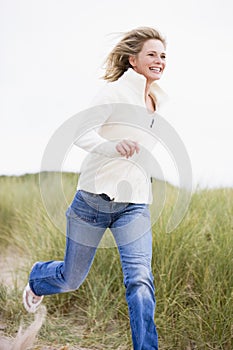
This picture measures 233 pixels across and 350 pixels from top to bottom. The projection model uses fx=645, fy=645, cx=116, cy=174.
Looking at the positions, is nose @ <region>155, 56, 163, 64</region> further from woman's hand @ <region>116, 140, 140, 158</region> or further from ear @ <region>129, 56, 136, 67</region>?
Answer: woman's hand @ <region>116, 140, 140, 158</region>

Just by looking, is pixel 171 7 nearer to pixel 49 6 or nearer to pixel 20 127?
pixel 49 6

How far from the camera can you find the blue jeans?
1.62 meters

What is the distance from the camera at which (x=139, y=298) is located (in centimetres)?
161

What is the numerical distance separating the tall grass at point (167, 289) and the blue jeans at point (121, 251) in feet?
0.54

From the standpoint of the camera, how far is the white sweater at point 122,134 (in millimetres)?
1693

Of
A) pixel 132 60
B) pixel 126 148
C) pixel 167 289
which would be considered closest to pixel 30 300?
pixel 167 289

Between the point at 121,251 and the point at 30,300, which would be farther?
the point at 30,300

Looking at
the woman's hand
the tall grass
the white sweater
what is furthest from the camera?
the tall grass

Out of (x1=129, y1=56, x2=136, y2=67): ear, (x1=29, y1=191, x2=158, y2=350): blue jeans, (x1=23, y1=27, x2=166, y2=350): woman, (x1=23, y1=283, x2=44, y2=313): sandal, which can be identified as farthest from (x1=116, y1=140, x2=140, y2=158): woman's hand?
(x1=23, y1=283, x2=44, y2=313): sandal

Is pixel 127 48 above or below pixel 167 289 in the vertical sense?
above

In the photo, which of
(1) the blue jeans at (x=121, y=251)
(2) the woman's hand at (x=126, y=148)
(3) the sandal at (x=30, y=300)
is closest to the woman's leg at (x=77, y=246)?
(1) the blue jeans at (x=121, y=251)

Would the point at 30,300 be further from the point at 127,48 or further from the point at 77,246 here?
the point at 127,48

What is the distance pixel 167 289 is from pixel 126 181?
56 centimetres

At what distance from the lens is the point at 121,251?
5.52ft
